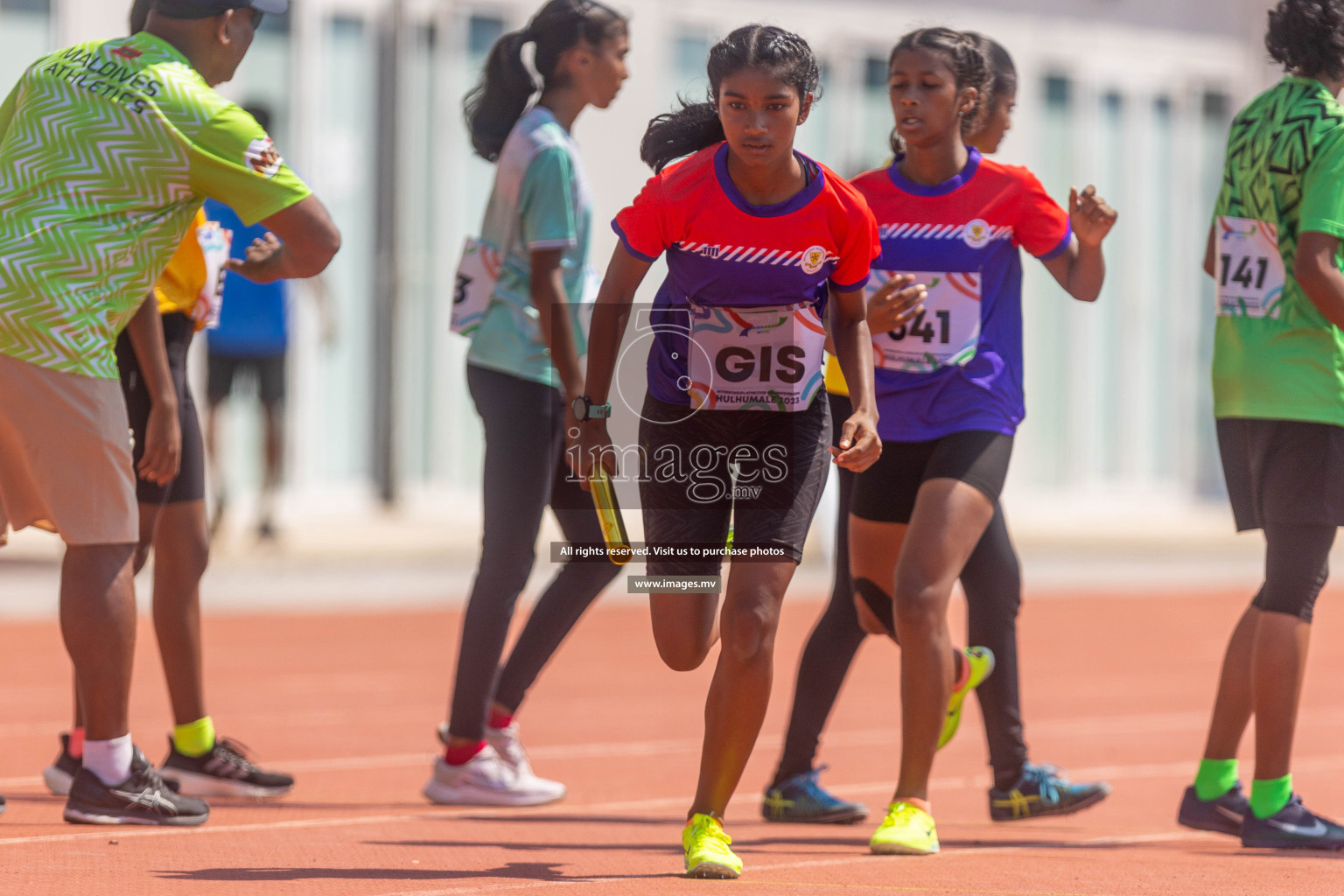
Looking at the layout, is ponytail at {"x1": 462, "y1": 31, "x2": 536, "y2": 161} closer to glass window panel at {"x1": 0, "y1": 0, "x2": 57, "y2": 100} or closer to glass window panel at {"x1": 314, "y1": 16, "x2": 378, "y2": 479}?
glass window panel at {"x1": 0, "y1": 0, "x2": 57, "y2": 100}

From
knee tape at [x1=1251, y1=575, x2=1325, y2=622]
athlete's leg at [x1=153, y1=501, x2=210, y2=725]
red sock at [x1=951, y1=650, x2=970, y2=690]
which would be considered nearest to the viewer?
knee tape at [x1=1251, y1=575, x2=1325, y2=622]

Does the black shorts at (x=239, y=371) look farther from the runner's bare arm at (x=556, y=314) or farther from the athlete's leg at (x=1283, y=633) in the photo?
the athlete's leg at (x=1283, y=633)

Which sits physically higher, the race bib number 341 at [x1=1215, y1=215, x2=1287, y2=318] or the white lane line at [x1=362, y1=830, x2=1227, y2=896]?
the race bib number 341 at [x1=1215, y1=215, x2=1287, y2=318]

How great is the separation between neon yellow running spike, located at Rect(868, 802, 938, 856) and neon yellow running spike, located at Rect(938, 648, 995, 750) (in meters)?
0.24

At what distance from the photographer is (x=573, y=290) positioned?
549 centimetres

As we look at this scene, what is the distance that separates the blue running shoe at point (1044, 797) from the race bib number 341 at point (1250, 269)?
1459 millimetres

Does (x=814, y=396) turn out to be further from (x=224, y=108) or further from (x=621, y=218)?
(x=224, y=108)

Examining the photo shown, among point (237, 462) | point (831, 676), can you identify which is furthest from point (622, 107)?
point (831, 676)

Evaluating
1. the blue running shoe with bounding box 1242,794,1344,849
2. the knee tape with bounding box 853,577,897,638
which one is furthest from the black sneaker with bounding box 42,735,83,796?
the blue running shoe with bounding box 1242,794,1344,849

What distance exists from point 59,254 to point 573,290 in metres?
1.59

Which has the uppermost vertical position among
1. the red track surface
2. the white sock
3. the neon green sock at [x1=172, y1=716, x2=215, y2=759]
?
the white sock

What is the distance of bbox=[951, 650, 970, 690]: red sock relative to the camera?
16.4 ft

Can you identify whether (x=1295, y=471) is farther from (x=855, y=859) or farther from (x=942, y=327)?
(x=855, y=859)

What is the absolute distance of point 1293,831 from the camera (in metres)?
4.84
